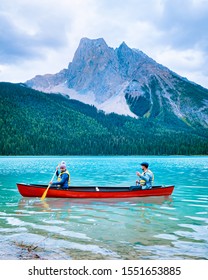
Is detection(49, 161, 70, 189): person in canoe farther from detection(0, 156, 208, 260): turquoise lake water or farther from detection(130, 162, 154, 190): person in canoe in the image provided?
detection(130, 162, 154, 190): person in canoe

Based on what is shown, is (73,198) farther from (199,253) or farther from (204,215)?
(199,253)

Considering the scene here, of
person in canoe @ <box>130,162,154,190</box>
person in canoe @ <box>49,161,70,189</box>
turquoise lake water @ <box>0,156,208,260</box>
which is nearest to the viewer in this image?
turquoise lake water @ <box>0,156,208,260</box>

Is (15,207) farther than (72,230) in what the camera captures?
Yes

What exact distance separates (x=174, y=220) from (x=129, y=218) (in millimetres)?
2553

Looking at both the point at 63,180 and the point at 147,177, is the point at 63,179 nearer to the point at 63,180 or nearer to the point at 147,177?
the point at 63,180

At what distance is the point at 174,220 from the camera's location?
816 inches

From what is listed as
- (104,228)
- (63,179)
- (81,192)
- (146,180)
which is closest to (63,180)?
(63,179)

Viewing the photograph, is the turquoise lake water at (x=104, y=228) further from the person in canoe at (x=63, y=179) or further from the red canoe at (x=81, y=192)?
the person in canoe at (x=63, y=179)

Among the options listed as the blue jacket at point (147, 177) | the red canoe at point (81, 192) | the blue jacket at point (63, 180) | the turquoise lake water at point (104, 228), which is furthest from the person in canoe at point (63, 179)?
the blue jacket at point (147, 177)

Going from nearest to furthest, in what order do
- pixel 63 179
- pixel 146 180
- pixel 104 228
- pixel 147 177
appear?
pixel 104 228
pixel 147 177
pixel 146 180
pixel 63 179

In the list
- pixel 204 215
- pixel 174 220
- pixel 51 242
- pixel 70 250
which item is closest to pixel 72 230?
pixel 51 242

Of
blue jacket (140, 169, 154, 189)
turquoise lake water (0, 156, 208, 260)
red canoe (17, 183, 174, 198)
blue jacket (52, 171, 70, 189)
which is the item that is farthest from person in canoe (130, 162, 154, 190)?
blue jacket (52, 171, 70, 189)
